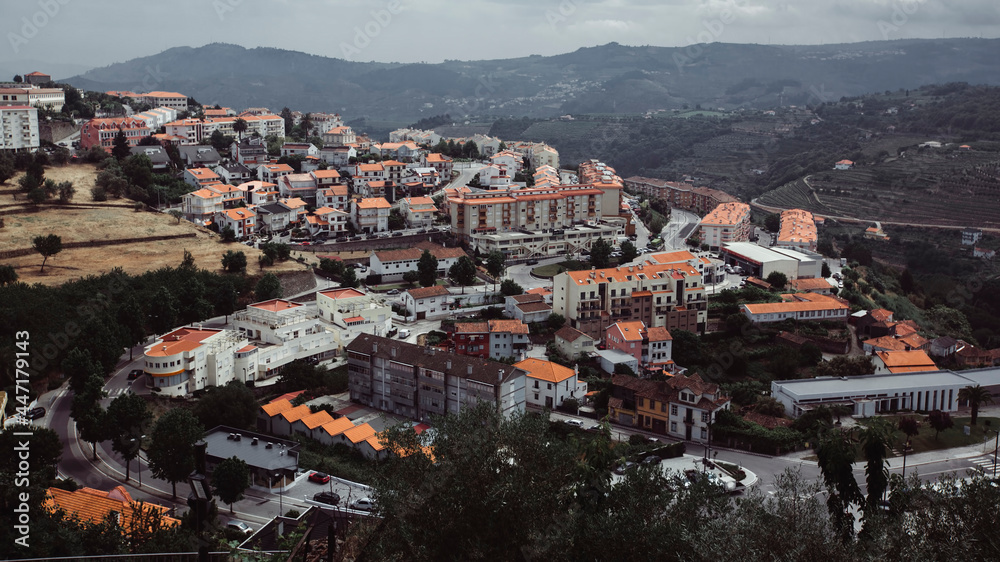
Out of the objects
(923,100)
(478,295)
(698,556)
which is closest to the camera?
(698,556)

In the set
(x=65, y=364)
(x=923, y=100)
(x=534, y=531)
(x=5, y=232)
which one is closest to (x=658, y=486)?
(x=534, y=531)

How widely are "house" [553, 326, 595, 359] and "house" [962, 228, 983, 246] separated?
32698 millimetres

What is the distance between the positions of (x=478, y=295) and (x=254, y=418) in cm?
1138

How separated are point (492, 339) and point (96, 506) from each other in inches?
495

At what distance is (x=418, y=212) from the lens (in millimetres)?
35188

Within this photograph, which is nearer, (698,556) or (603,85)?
(698,556)

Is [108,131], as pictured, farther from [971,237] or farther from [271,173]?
[971,237]

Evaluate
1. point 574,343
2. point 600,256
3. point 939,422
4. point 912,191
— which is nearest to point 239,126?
point 600,256

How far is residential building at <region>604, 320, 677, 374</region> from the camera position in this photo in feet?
76.1

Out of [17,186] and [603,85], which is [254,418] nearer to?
[17,186]

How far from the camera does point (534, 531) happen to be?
7.27 metres

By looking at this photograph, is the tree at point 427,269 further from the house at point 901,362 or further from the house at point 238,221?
the house at point 901,362

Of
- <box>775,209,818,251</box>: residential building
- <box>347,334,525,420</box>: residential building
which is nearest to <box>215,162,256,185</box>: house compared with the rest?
<box>347,334,525,420</box>: residential building

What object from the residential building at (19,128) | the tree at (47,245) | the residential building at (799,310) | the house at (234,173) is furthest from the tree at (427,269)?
the residential building at (19,128)
